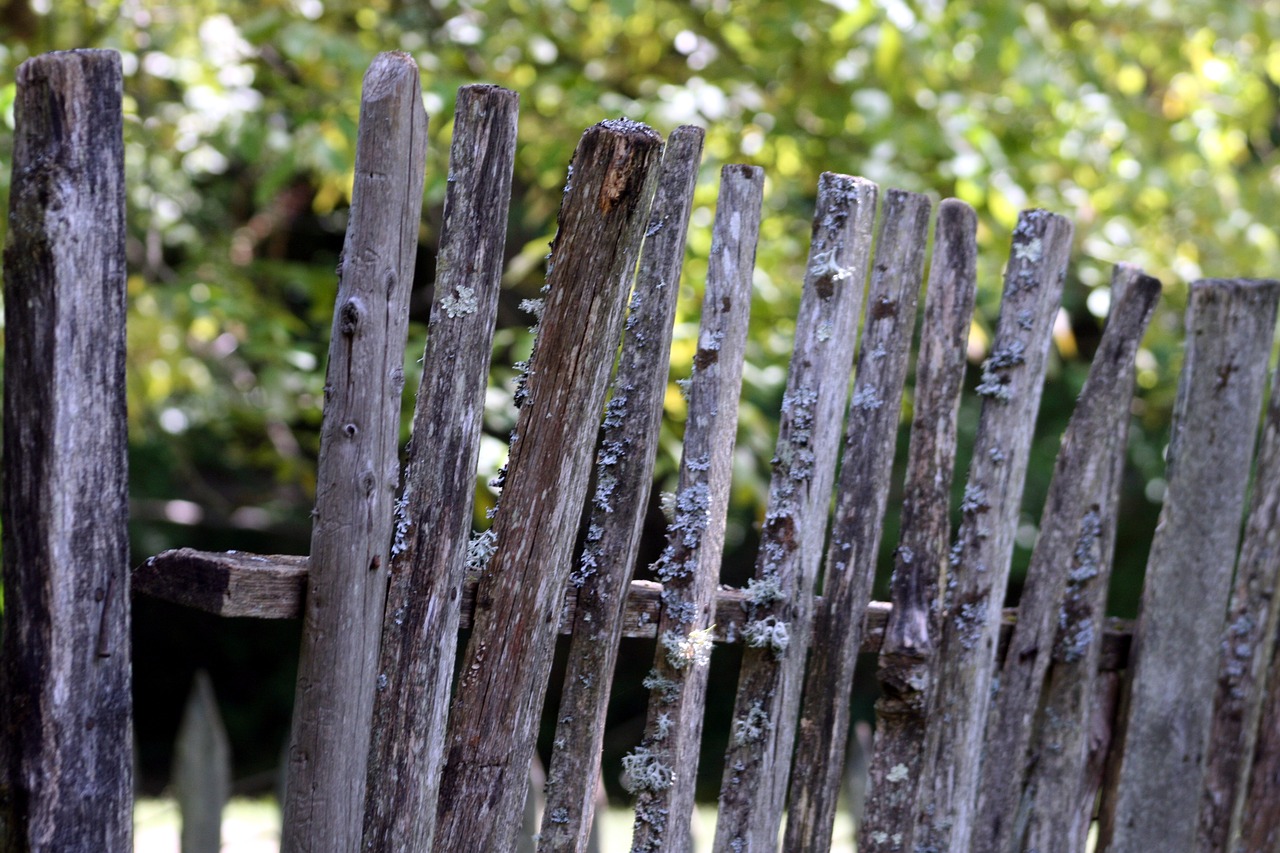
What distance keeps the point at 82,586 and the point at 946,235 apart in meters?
1.32

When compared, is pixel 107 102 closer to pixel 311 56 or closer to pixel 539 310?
pixel 539 310

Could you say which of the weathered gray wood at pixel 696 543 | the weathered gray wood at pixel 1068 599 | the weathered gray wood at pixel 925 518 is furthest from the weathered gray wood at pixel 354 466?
the weathered gray wood at pixel 1068 599

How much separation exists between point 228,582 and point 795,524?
80cm

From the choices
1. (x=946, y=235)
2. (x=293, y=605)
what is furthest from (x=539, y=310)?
(x=946, y=235)

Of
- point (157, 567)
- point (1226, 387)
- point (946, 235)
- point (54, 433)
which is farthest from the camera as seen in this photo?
point (1226, 387)

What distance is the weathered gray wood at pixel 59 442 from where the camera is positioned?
1.08 meters

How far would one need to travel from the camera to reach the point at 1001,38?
9.59 feet

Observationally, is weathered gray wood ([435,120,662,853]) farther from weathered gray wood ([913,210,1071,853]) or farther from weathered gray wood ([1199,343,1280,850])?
weathered gray wood ([1199,343,1280,850])

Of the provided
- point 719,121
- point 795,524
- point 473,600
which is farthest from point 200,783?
point 719,121

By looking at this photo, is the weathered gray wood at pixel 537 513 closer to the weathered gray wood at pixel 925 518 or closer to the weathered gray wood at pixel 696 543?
the weathered gray wood at pixel 696 543

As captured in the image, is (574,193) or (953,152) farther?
(953,152)

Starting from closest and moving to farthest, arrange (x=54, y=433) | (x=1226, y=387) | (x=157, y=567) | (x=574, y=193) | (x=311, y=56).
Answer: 1. (x=54, y=433)
2. (x=157, y=567)
3. (x=574, y=193)
4. (x=1226, y=387)
5. (x=311, y=56)

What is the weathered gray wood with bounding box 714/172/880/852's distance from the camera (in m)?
1.57

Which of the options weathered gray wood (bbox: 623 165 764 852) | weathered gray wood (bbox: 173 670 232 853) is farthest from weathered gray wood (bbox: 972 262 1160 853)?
weathered gray wood (bbox: 173 670 232 853)
